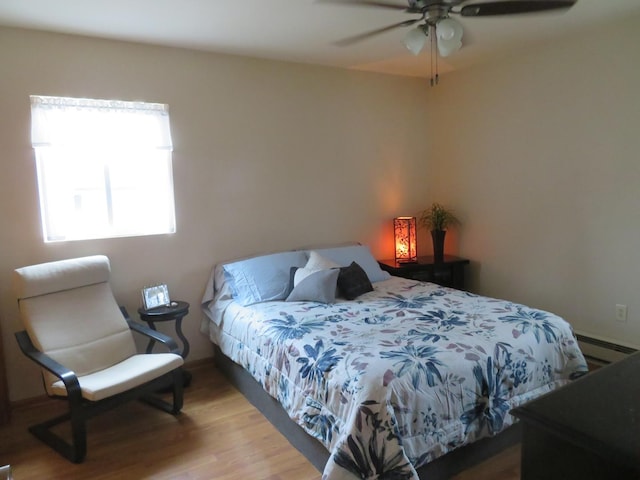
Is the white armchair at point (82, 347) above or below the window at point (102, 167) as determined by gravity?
below

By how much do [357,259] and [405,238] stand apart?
775 millimetres

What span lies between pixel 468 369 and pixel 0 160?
3.07 meters

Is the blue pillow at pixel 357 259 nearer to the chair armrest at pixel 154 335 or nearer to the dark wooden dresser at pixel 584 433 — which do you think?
the chair armrest at pixel 154 335

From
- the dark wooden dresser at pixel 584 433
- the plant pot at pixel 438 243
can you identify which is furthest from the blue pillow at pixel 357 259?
the dark wooden dresser at pixel 584 433

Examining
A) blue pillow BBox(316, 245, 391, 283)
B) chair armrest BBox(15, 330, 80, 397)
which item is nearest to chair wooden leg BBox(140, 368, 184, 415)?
chair armrest BBox(15, 330, 80, 397)

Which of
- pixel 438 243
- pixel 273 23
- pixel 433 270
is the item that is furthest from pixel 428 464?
pixel 273 23

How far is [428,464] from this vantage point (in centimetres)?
205

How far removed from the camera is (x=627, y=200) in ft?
10.5

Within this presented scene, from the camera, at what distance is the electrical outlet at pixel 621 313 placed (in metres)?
3.28

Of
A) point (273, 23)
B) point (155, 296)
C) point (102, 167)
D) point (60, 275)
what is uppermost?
point (273, 23)

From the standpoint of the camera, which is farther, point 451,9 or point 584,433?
point 451,9

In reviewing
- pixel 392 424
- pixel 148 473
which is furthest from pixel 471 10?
pixel 148 473

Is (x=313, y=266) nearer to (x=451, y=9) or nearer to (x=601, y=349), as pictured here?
(x=451, y=9)

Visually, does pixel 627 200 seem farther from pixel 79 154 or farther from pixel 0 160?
pixel 0 160
